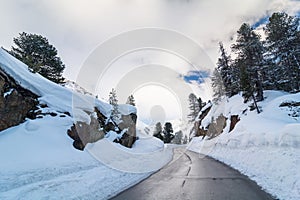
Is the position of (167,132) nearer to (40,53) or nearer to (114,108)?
(114,108)

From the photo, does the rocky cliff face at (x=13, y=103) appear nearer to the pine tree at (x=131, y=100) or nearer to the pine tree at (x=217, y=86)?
the pine tree at (x=131, y=100)

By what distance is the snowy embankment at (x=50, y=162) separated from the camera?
22.4ft

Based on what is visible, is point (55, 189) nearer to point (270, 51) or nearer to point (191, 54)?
point (270, 51)

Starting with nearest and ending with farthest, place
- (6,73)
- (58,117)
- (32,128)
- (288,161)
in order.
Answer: (288,161) < (32,128) < (6,73) < (58,117)

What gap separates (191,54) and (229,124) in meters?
24.8

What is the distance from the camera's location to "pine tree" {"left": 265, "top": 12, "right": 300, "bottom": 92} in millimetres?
24406

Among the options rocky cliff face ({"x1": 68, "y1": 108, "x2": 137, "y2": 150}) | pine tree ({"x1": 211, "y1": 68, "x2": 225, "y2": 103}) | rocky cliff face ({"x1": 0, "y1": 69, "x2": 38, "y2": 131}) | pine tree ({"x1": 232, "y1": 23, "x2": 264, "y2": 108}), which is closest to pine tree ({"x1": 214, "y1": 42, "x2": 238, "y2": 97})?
pine tree ({"x1": 211, "y1": 68, "x2": 225, "y2": 103})

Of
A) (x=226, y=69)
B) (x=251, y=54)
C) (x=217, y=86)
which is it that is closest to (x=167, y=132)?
(x=217, y=86)

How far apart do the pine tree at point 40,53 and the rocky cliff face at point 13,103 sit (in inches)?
472

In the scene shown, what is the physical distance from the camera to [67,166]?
1030 centimetres

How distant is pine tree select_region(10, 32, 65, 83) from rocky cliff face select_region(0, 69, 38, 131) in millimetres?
11986

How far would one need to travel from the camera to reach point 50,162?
32.2 ft

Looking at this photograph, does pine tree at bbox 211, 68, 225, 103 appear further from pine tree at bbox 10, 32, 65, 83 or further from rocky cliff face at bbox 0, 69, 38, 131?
rocky cliff face at bbox 0, 69, 38, 131

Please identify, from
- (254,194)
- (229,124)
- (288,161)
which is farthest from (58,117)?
(229,124)
